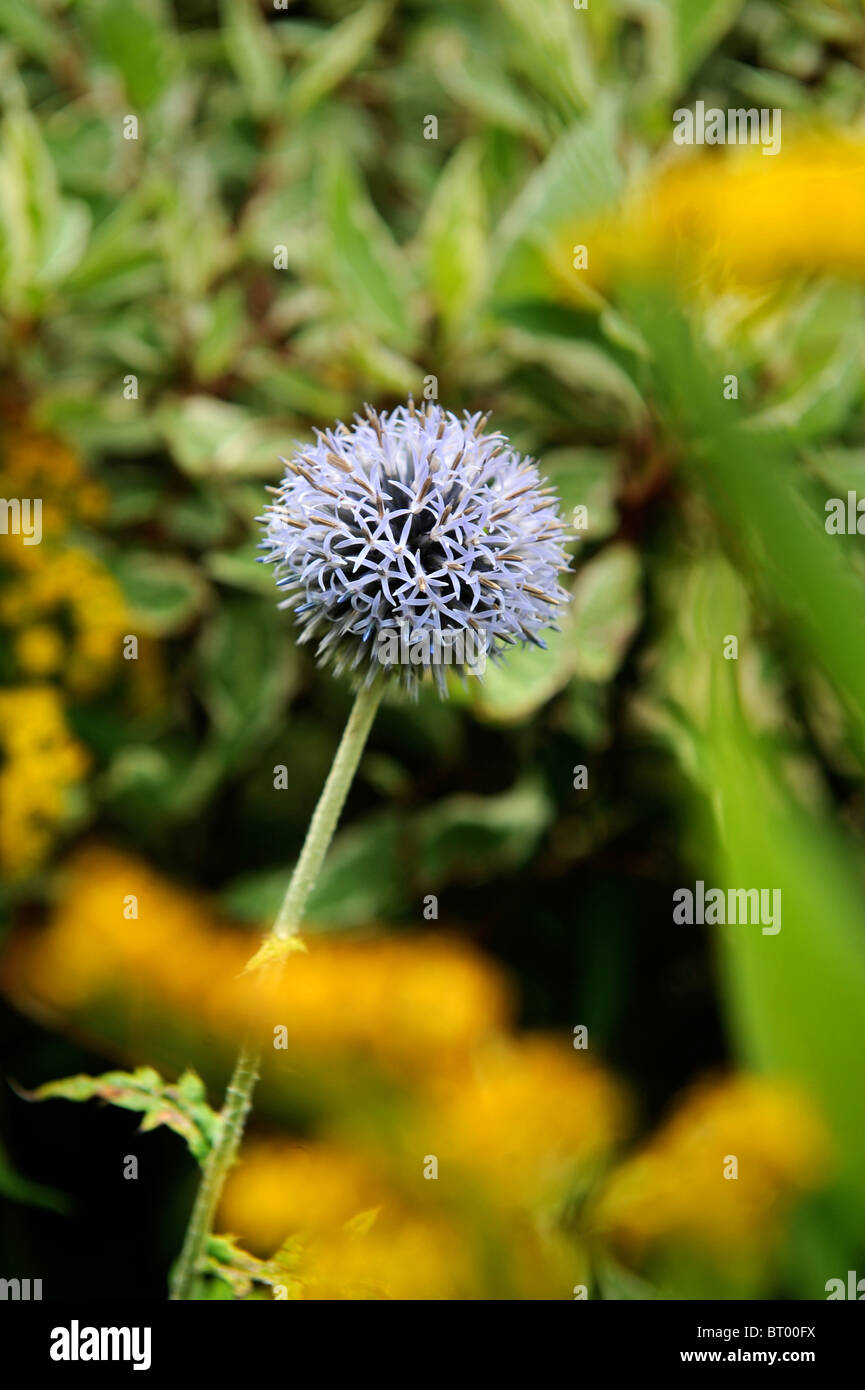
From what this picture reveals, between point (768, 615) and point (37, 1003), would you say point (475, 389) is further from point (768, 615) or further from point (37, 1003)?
point (768, 615)

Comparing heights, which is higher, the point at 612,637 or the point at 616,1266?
the point at 612,637

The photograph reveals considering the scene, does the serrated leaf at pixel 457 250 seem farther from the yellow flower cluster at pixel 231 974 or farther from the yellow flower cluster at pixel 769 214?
the yellow flower cluster at pixel 231 974

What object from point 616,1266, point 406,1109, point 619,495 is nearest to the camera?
point 616,1266

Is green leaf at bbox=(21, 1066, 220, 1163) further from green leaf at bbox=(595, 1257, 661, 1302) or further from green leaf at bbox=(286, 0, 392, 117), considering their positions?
green leaf at bbox=(286, 0, 392, 117)

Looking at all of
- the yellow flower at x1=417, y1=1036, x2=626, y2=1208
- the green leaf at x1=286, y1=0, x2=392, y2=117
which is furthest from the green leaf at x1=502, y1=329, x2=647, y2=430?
the yellow flower at x1=417, y1=1036, x2=626, y2=1208

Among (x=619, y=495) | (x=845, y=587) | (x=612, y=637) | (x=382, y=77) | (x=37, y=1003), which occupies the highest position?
(x=382, y=77)

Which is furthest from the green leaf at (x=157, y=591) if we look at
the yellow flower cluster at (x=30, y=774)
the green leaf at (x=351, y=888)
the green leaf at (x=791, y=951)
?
the green leaf at (x=791, y=951)

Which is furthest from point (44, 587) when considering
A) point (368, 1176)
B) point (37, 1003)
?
point (368, 1176)
